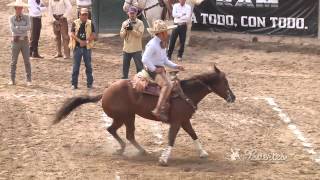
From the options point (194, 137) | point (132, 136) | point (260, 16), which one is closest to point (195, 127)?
point (194, 137)

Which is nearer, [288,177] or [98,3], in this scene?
[288,177]

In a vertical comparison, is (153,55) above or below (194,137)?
above

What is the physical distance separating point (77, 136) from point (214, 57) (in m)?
7.59

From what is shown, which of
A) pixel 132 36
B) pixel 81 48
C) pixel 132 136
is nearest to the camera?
pixel 132 136

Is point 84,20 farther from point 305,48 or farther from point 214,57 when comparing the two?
point 305,48

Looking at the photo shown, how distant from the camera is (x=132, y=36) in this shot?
14.6 m

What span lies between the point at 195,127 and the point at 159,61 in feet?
7.24

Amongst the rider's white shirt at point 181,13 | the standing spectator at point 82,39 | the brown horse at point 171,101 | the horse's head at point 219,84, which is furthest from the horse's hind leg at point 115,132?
the rider's white shirt at point 181,13

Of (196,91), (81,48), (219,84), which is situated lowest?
(81,48)

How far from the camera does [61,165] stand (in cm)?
1030

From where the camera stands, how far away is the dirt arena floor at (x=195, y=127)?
1022 cm

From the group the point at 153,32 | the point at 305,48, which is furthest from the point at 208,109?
the point at 305,48

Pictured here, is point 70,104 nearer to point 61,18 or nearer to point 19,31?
point 19,31

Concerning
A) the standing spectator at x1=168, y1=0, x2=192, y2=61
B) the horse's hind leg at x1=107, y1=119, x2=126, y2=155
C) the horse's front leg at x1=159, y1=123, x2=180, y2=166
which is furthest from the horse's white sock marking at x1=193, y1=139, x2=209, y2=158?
the standing spectator at x1=168, y1=0, x2=192, y2=61
